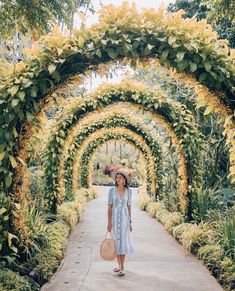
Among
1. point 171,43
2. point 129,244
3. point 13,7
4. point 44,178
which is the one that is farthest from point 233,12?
point 44,178

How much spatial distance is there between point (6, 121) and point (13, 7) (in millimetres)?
2693

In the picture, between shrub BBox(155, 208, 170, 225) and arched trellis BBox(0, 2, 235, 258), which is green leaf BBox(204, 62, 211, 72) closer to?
arched trellis BBox(0, 2, 235, 258)

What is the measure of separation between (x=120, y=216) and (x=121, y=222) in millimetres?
88

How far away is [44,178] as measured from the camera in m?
8.11

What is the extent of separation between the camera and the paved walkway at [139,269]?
4.92 metres

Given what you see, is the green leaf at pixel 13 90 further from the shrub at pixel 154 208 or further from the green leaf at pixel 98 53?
the shrub at pixel 154 208

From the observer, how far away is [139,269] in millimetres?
5746

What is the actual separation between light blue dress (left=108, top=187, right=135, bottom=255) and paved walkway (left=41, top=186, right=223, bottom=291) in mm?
389

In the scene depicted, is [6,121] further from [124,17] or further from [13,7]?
[13,7]

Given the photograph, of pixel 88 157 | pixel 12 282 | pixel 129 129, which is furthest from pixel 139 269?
pixel 88 157

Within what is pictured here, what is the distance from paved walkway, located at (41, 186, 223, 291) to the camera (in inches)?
194

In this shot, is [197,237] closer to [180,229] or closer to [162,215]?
[180,229]

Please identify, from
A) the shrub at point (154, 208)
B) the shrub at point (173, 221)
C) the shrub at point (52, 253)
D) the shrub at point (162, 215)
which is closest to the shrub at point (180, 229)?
the shrub at point (173, 221)

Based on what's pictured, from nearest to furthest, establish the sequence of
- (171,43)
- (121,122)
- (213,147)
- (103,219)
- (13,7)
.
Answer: (171,43) → (13,7) → (213,147) → (103,219) → (121,122)
